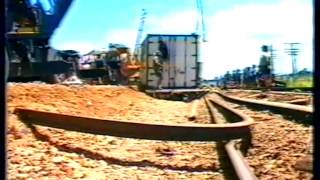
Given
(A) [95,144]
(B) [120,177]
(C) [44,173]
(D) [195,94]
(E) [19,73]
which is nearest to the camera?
(C) [44,173]

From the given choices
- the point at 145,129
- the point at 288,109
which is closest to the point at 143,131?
the point at 145,129

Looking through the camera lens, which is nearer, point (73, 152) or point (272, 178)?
point (272, 178)

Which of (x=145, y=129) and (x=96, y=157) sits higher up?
(x=145, y=129)

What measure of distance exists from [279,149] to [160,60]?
52.0ft

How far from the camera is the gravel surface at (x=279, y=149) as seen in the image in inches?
174

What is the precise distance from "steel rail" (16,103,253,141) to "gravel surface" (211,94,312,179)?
1.14 feet

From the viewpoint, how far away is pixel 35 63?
43.1 ft

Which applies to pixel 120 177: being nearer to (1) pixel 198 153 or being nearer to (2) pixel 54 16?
(1) pixel 198 153

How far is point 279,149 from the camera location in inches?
216

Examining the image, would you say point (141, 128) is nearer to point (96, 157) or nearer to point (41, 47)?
point (96, 157)

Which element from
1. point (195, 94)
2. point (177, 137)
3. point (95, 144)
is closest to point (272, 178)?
point (177, 137)

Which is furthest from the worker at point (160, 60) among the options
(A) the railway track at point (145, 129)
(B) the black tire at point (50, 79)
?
(A) the railway track at point (145, 129)

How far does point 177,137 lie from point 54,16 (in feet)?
29.4

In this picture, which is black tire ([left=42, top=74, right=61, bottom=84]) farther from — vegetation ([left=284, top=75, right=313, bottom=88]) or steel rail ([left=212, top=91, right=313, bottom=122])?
vegetation ([left=284, top=75, right=313, bottom=88])
